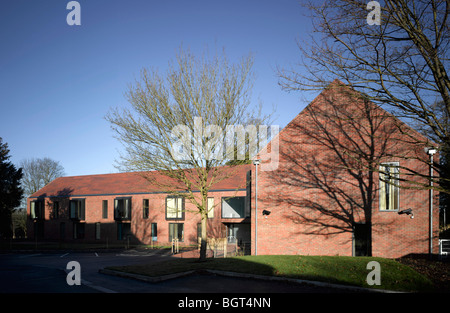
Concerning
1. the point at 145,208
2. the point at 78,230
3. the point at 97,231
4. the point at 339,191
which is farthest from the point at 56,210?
the point at 339,191

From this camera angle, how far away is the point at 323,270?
12.4 metres

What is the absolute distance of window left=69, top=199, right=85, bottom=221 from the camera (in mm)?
42250

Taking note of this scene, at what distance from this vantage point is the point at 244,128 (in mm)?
17219

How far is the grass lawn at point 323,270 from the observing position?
1085 centimetres

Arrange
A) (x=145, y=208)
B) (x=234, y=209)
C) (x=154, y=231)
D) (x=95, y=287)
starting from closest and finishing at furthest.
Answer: (x=95, y=287) → (x=234, y=209) → (x=154, y=231) → (x=145, y=208)

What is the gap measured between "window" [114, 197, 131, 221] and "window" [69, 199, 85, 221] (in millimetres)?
5640

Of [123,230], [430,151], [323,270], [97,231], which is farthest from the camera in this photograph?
[97,231]

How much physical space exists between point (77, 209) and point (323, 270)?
37.8 meters

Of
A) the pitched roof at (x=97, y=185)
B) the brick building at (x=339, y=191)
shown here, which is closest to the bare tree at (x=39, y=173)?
the pitched roof at (x=97, y=185)

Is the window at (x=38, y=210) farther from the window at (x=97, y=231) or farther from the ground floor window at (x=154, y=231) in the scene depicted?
the ground floor window at (x=154, y=231)

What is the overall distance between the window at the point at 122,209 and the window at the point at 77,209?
564 cm

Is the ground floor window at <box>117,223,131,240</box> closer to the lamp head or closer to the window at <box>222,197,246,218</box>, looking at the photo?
the window at <box>222,197,246,218</box>

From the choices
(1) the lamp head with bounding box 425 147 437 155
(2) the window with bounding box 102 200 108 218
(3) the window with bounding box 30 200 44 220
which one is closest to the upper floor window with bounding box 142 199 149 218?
(2) the window with bounding box 102 200 108 218

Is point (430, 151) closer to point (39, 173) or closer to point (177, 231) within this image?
point (177, 231)
